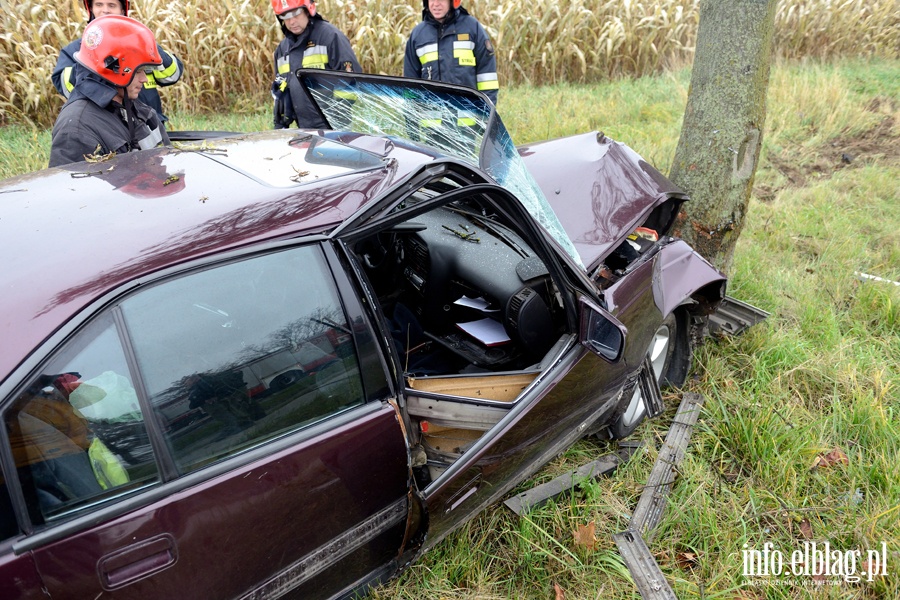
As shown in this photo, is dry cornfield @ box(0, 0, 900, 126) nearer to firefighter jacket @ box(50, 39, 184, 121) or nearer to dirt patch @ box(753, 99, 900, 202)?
firefighter jacket @ box(50, 39, 184, 121)

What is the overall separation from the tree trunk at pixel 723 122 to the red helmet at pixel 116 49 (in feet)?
10.3

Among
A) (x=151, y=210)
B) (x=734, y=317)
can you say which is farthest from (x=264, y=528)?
(x=734, y=317)

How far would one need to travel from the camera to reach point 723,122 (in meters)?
3.84

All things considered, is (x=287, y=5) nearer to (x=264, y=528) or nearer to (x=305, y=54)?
(x=305, y=54)

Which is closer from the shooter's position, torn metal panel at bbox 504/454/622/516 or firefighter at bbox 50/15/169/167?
torn metal panel at bbox 504/454/622/516

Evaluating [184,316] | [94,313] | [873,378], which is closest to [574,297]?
[184,316]

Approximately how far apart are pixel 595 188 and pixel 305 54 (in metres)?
3.05

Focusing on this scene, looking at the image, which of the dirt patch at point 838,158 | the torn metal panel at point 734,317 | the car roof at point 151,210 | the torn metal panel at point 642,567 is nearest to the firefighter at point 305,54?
the car roof at point 151,210

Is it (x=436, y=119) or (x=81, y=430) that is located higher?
(x=436, y=119)

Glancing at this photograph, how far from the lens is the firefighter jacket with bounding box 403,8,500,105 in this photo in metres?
5.36

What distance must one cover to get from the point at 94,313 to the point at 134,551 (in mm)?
567

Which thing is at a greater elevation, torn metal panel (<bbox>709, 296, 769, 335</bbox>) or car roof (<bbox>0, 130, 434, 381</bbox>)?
car roof (<bbox>0, 130, 434, 381</bbox>)

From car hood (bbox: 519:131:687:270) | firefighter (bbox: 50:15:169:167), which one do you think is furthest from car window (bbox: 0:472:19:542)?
car hood (bbox: 519:131:687:270)

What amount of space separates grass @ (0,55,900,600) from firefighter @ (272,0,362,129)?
2136 mm
